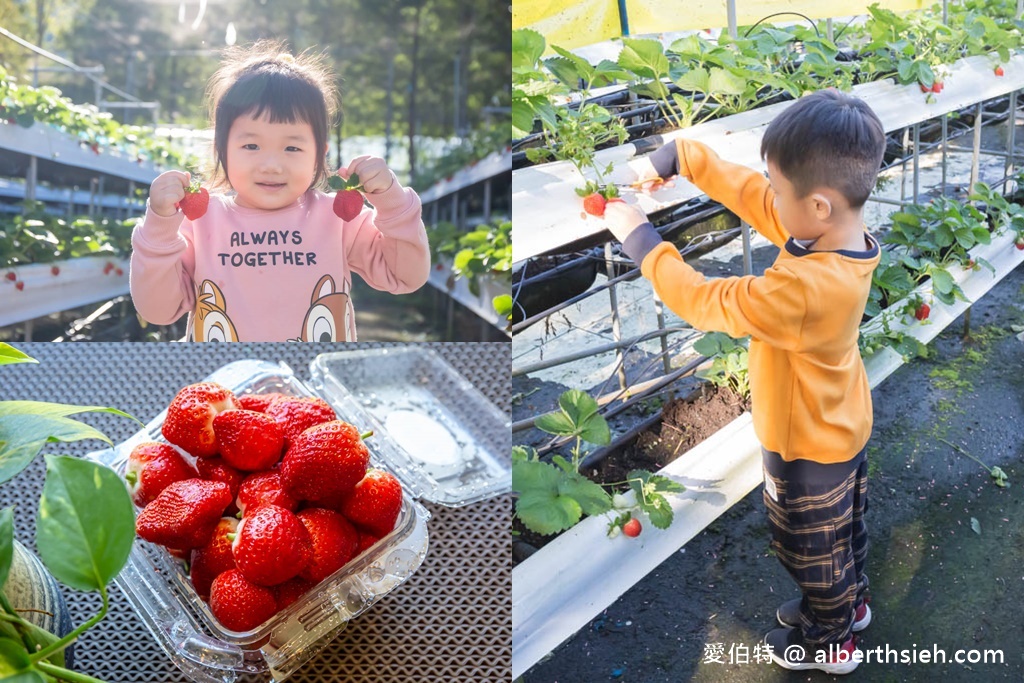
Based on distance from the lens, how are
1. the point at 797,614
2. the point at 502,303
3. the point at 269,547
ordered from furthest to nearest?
1. the point at 502,303
2. the point at 797,614
3. the point at 269,547

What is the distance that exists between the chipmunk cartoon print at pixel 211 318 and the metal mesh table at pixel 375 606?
0.04 metres

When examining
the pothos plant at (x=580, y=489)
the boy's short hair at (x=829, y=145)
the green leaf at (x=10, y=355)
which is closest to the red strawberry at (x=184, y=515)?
the green leaf at (x=10, y=355)

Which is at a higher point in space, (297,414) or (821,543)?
(297,414)

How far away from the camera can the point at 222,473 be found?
3.20 ft

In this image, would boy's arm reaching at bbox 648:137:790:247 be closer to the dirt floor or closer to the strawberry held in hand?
the dirt floor

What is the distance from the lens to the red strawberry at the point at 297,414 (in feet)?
3.30

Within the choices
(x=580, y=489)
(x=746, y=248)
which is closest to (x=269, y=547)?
(x=580, y=489)

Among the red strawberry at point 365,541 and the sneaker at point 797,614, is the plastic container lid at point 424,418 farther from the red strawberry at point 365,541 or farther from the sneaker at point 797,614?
the sneaker at point 797,614

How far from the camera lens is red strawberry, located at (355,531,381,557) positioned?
947 mm

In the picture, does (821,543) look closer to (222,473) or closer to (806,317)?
(806,317)

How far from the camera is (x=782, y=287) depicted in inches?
36.2

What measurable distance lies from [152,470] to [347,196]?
60 cm

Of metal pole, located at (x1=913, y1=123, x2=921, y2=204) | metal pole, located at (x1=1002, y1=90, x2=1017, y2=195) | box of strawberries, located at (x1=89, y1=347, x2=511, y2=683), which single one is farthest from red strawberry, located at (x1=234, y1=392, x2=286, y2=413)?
metal pole, located at (x1=1002, y1=90, x2=1017, y2=195)

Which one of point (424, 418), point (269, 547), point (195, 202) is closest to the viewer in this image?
point (269, 547)
